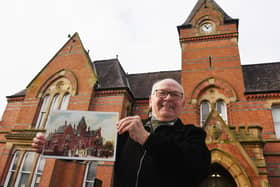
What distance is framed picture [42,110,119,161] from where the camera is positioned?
2465 mm

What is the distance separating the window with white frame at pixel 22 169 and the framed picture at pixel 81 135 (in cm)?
1237

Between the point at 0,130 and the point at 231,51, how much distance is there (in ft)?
64.3

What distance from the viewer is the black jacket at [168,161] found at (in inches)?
71.0

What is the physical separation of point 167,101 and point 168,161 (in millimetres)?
809

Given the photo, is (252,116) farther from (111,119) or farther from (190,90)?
(111,119)

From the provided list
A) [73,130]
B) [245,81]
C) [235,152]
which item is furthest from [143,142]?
[245,81]

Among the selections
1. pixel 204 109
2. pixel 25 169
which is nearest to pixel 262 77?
pixel 204 109

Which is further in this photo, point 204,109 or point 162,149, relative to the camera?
point 204,109

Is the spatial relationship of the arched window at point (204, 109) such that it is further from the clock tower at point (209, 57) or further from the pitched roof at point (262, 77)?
the pitched roof at point (262, 77)

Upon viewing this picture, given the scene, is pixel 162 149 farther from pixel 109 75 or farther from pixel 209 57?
pixel 109 75

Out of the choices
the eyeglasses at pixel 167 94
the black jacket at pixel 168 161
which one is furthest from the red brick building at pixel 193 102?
the black jacket at pixel 168 161

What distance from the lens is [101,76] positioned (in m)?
16.9

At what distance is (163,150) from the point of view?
1.79 meters

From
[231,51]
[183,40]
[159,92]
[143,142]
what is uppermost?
[183,40]
